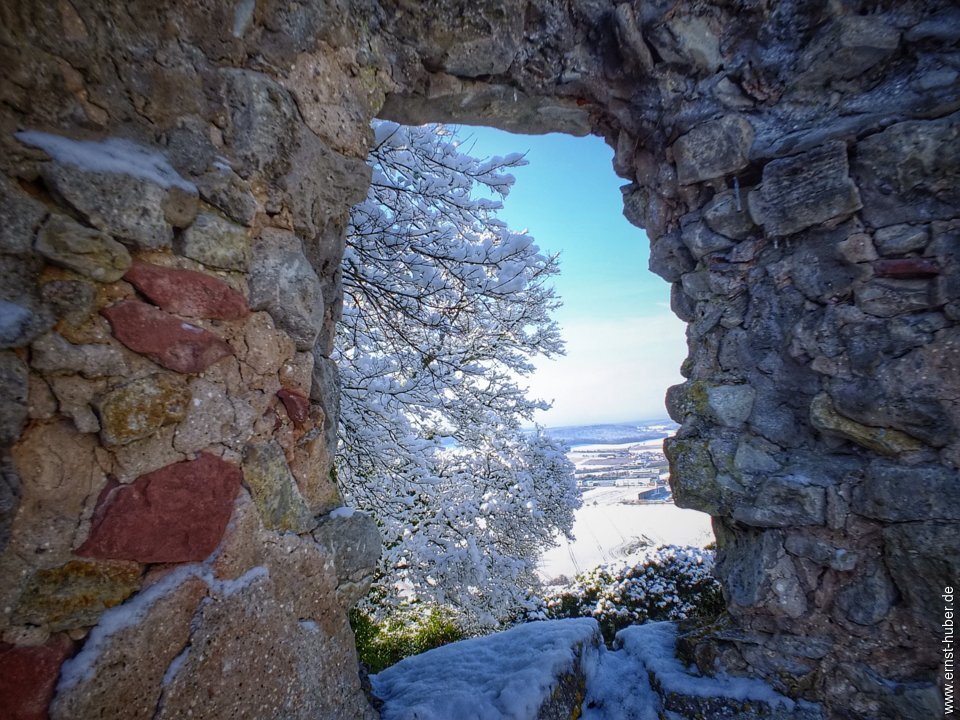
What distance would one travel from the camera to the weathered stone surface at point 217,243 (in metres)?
1.20

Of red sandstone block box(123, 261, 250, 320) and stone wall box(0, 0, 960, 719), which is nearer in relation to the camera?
stone wall box(0, 0, 960, 719)

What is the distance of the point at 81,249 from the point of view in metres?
0.99

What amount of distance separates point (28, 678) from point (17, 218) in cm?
94

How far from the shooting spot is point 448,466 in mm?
5637

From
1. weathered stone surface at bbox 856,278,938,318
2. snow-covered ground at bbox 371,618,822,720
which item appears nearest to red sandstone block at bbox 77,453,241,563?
snow-covered ground at bbox 371,618,822,720

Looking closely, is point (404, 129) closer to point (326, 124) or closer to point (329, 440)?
point (326, 124)

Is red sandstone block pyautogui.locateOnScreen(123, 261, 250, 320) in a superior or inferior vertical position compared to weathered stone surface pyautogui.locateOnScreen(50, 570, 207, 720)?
superior

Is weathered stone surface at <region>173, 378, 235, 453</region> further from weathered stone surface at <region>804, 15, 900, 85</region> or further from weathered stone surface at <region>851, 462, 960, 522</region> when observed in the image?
weathered stone surface at <region>804, 15, 900, 85</region>

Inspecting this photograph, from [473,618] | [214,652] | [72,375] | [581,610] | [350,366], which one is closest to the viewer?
[72,375]

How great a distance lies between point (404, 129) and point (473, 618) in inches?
203

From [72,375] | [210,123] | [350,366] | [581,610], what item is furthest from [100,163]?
[581,610]

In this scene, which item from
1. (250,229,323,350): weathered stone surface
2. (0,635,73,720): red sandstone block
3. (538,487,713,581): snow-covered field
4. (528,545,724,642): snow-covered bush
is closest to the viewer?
(0,635,73,720): red sandstone block

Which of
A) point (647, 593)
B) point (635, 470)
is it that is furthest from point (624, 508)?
point (647, 593)

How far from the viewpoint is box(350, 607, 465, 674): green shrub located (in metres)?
4.30
